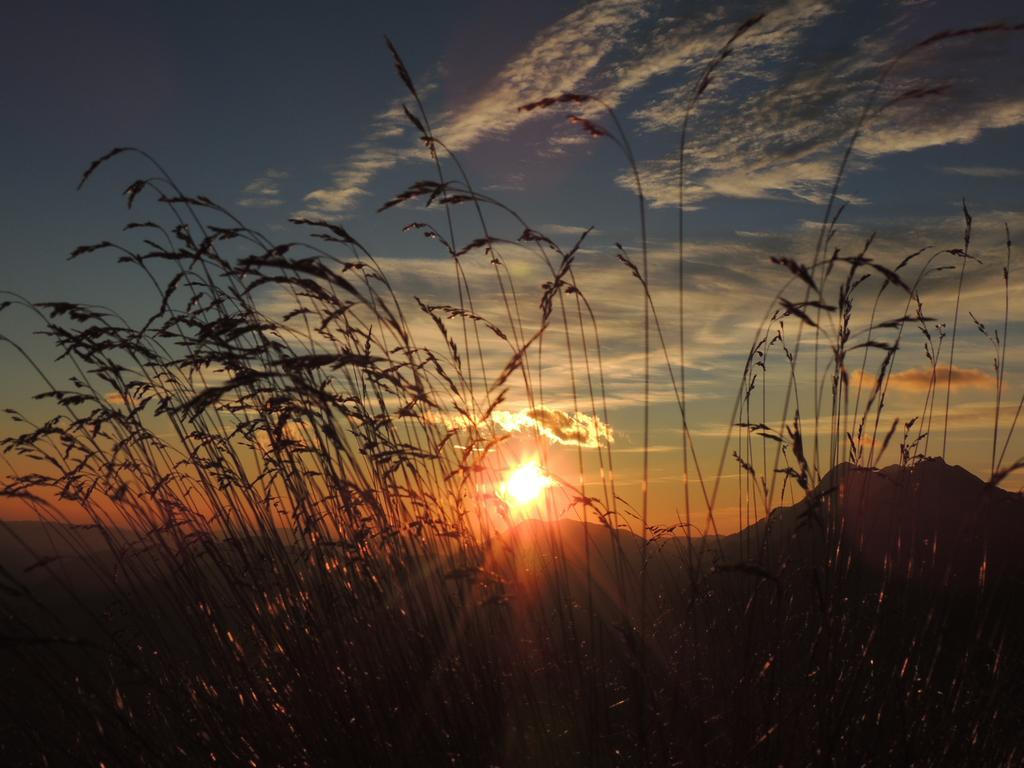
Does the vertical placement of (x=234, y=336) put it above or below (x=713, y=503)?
above

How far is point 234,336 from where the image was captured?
2301 millimetres

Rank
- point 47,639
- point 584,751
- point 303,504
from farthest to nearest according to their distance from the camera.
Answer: point 303,504, point 584,751, point 47,639

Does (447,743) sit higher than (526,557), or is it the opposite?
(526,557)

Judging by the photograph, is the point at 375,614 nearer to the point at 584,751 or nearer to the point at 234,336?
the point at 584,751

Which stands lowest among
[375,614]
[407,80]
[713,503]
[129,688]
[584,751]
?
[129,688]

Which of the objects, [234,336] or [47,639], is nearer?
[47,639]

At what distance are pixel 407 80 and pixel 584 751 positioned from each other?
6.36 feet

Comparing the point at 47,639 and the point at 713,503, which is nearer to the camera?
the point at 47,639

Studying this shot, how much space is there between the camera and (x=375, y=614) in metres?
2.45

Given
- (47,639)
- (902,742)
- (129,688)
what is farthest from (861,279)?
(129,688)

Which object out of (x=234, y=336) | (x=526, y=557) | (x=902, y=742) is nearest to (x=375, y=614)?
(x=526, y=557)

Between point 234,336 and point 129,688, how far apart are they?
3.29 metres

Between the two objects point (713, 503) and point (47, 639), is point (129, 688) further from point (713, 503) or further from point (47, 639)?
point (713, 503)

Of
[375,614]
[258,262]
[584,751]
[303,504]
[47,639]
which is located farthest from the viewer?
[303,504]
